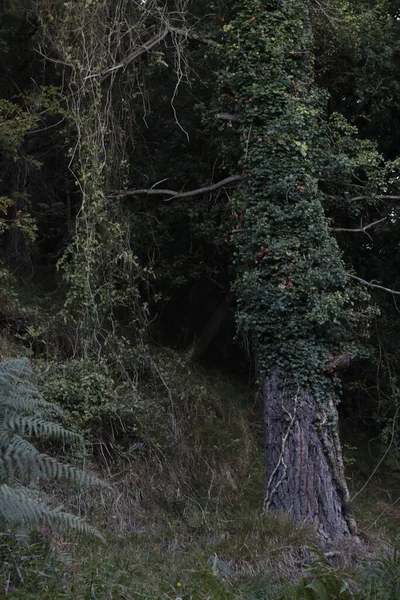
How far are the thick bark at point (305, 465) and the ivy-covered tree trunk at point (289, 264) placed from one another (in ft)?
0.03

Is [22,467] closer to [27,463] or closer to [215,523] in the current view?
[27,463]

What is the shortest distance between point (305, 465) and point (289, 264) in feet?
6.99

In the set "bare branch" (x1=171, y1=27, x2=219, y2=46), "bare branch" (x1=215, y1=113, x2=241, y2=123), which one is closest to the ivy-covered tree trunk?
"bare branch" (x1=215, y1=113, x2=241, y2=123)

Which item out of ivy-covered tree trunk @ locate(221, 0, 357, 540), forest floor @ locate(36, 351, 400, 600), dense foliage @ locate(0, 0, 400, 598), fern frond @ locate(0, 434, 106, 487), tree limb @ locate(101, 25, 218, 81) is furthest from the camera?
tree limb @ locate(101, 25, 218, 81)

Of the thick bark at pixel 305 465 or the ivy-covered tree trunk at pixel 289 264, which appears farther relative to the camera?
the ivy-covered tree trunk at pixel 289 264

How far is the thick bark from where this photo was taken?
25.8 ft

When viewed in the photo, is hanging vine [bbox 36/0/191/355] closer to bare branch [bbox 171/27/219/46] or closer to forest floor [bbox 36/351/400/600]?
bare branch [bbox 171/27/219/46]

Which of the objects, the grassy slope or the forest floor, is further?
the forest floor

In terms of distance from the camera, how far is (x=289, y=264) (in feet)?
28.1

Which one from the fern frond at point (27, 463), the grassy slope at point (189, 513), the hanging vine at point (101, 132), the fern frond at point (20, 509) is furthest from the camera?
the hanging vine at point (101, 132)

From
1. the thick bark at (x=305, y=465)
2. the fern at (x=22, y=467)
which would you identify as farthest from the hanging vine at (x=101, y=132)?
the fern at (x=22, y=467)

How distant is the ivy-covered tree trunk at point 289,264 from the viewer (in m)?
8.09

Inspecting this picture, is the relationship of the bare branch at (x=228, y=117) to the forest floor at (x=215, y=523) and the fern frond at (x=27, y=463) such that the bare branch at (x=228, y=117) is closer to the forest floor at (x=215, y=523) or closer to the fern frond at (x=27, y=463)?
the forest floor at (x=215, y=523)

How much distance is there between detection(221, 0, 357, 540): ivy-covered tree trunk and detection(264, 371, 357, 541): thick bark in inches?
0.4
